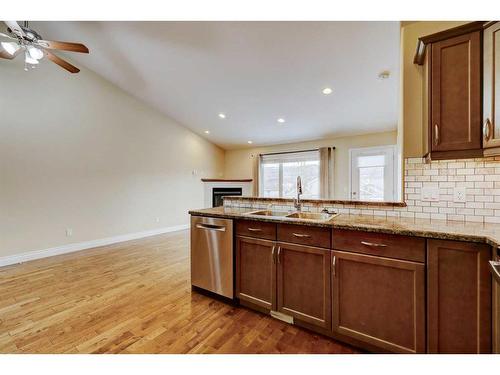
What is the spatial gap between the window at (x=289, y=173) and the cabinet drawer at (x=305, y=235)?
4298 mm

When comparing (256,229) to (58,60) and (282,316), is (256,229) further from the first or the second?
(58,60)

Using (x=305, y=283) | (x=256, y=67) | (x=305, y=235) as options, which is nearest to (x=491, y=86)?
(x=305, y=235)

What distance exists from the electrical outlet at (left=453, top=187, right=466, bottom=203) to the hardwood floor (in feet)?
4.51

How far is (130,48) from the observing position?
11.0 feet

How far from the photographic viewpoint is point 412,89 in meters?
1.90

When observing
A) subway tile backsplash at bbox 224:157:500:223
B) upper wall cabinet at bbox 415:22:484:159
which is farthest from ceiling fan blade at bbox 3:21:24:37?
subway tile backsplash at bbox 224:157:500:223

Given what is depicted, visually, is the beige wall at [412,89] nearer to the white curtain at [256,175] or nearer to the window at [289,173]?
the window at [289,173]

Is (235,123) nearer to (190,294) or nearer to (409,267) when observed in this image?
(190,294)

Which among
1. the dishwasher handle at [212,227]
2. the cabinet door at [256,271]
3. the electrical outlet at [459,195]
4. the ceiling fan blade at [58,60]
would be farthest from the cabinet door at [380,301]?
the ceiling fan blade at [58,60]

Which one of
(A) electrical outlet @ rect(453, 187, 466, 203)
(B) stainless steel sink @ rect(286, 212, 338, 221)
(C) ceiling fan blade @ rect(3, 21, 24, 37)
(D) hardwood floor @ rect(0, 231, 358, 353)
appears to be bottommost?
(D) hardwood floor @ rect(0, 231, 358, 353)

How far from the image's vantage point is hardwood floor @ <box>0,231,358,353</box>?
1.60 m

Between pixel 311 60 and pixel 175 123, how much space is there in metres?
3.91

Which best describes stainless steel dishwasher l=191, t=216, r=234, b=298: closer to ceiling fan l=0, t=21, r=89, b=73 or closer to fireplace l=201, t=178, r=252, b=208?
ceiling fan l=0, t=21, r=89, b=73

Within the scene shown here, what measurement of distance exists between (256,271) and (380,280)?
96 cm
